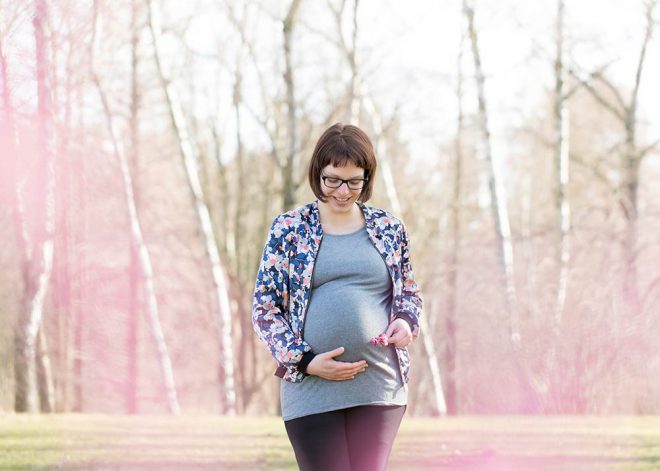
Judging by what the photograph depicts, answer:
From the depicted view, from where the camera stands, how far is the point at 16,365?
15.4 meters

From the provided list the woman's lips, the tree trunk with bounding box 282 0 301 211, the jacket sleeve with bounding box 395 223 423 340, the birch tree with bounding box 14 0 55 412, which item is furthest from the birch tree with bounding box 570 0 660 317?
the woman's lips

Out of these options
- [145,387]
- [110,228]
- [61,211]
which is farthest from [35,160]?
[145,387]

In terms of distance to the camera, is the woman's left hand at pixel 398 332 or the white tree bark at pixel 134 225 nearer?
the woman's left hand at pixel 398 332

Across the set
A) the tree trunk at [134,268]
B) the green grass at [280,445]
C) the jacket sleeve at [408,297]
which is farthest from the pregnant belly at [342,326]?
the tree trunk at [134,268]

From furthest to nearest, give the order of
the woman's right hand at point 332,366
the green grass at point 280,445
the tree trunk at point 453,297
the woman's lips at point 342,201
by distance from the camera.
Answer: the tree trunk at point 453,297 → the green grass at point 280,445 → the woman's lips at point 342,201 → the woman's right hand at point 332,366

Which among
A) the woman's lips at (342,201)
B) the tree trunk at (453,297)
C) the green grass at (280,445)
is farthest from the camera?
the tree trunk at (453,297)

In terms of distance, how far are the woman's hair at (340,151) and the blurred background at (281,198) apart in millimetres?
8790

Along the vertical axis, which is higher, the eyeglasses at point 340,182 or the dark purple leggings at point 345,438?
the eyeglasses at point 340,182

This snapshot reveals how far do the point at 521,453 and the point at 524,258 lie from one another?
16.5m

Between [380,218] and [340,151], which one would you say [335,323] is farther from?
[340,151]

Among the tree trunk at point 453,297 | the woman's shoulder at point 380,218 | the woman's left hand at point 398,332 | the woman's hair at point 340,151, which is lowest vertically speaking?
the tree trunk at point 453,297

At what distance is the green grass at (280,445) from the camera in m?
7.48

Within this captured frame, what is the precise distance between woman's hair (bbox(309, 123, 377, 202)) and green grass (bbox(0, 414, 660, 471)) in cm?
452

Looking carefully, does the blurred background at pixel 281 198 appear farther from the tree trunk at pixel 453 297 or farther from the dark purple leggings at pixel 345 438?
the dark purple leggings at pixel 345 438
